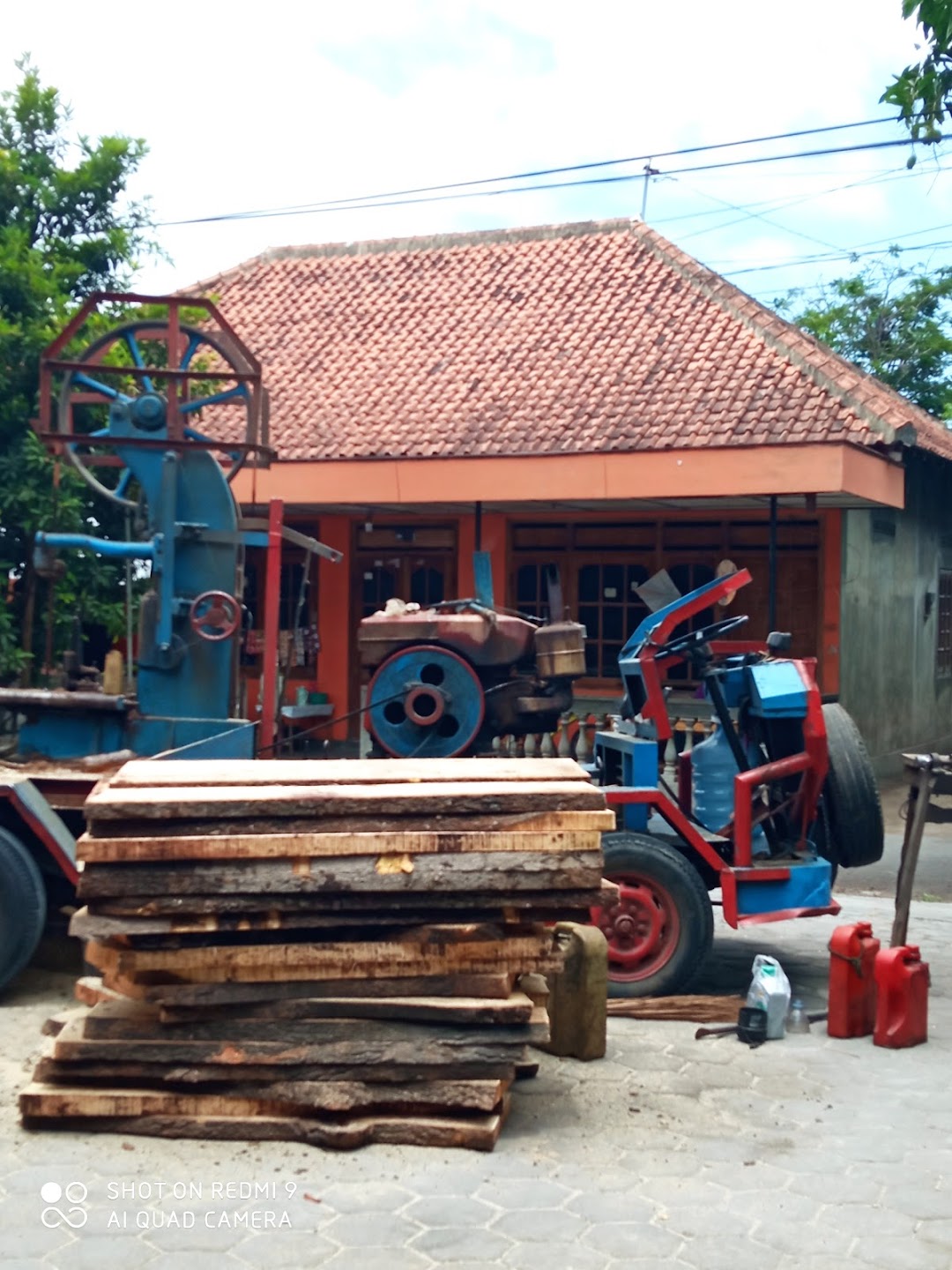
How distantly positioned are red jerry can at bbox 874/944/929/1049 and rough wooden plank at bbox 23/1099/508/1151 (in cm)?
206

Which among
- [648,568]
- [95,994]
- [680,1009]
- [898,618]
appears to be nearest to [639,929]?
[680,1009]

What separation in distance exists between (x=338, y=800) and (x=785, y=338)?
10535 mm

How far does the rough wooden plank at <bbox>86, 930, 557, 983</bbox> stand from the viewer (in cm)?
466

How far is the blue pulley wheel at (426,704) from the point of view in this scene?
690 centimetres

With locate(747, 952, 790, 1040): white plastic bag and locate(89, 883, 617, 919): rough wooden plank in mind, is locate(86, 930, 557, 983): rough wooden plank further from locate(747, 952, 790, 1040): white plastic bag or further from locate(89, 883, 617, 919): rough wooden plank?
locate(747, 952, 790, 1040): white plastic bag

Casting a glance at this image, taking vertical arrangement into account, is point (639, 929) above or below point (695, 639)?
below

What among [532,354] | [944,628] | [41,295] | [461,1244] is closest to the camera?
[461,1244]

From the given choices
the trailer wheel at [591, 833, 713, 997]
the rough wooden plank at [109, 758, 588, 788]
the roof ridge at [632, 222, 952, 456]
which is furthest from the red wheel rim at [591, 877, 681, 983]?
the roof ridge at [632, 222, 952, 456]

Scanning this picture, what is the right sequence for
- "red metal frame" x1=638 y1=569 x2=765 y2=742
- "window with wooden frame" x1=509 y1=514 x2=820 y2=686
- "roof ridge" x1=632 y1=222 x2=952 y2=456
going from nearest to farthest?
"red metal frame" x1=638 y1=569 x2=765 y2=742 → "roof ridge" x1=632 y1=222 x2=952 y2=456 → "window with wooden frame" x1=509 y1=514 x2=820 y2=686

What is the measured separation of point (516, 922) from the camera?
190 inches

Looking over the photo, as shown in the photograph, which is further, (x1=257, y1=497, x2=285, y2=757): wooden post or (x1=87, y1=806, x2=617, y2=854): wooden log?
(x1=257, y1=497, x2=285, y2=757): wooden post

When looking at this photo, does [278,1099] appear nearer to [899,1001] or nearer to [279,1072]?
[279,1072]

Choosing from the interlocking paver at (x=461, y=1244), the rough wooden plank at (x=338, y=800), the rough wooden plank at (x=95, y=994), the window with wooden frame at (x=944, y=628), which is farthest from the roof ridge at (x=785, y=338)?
the interlocking paver at (x=461, y=1244)

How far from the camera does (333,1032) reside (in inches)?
185
